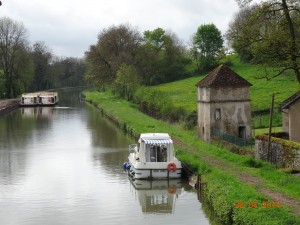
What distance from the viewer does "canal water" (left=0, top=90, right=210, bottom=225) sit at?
889 inches

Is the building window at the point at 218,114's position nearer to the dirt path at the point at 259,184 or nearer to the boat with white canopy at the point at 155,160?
the dirt path at the point at 259,184

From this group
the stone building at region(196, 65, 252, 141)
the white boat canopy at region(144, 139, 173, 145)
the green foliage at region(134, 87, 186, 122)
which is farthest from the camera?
the green foliage at region(134, 87, 186, 122)

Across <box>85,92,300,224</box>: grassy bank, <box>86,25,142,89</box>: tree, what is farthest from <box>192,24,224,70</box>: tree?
<box>85,92,300,224</box>: grassy bank

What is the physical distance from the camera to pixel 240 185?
74.0ft

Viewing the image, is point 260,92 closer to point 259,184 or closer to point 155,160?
point 155,160

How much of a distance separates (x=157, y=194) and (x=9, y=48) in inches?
3163

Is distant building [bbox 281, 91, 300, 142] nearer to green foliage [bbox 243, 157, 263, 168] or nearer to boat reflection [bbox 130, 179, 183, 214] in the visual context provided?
green foliage [bbox 243, 157, 263, 168]

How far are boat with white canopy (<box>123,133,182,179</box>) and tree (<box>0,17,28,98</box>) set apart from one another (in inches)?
2961

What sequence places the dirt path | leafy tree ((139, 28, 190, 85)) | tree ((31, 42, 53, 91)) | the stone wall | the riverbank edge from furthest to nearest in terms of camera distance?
tree ((31, 42, 53, 91))
leafy tree ((139, 28, 190, 85))
the riverbank edge
the stone wall
the dirt path

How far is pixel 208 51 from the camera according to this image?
102 meters

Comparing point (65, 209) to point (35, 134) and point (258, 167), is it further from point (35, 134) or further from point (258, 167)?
point (35, 134)

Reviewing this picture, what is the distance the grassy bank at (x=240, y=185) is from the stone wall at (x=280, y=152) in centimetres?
82

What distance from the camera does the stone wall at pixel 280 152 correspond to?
26.4 m

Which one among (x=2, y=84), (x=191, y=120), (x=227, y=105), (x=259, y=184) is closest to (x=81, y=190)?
(x=259, y=184)
